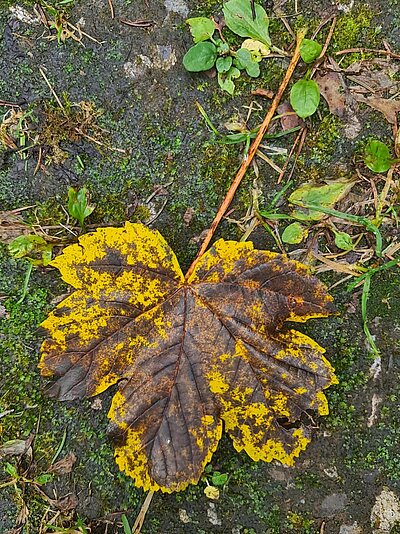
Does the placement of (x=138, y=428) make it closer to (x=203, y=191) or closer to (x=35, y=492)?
(x=35, y=492)

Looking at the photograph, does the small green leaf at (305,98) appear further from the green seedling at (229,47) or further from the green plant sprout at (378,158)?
the green plant sprout at (378,158)

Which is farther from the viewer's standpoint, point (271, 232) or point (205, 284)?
point (271, 232)

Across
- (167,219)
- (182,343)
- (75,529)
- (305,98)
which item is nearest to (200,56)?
(305,98)

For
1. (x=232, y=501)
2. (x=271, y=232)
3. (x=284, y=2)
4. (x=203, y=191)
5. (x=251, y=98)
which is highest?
(x=284, y=2)

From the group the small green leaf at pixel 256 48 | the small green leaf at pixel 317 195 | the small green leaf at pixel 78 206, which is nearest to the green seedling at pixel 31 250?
the small green leaf at pixel 78 206

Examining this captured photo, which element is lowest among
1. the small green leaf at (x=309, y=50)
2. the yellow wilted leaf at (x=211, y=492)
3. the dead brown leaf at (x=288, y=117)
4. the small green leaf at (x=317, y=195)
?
the yellow wilted leaf at (x=211, y=492)

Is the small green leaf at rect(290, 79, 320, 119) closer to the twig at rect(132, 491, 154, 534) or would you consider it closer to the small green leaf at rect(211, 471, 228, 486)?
the small green leaf at rect(211, 471, 228, 486)

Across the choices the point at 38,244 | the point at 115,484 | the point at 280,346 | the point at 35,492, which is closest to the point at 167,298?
the point at 280,346
